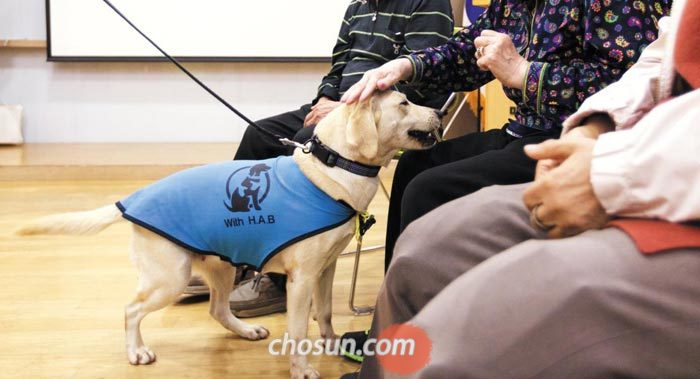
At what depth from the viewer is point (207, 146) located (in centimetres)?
462

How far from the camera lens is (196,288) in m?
2.30

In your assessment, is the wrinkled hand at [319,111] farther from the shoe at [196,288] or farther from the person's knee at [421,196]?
the person's knee at [421,196]

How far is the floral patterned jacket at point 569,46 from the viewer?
1.31 meters

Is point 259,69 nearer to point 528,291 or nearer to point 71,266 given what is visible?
point 71,266

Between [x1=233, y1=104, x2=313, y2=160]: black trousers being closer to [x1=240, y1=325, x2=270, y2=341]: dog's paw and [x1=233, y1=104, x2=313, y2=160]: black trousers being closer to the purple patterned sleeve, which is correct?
[x1=240, y1=325, x2=270, y2=341]: dog's paw

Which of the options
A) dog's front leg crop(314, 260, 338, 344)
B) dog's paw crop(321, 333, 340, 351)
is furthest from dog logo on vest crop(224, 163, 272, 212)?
dog's paw crop(321, 333, 340, 351)

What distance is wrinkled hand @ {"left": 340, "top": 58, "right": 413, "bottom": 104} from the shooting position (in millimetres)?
1668

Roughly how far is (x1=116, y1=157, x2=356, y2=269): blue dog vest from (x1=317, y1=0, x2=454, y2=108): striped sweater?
0.63m

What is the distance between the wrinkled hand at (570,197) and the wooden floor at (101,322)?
1.07 metres

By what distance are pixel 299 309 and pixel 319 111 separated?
28.1 inches

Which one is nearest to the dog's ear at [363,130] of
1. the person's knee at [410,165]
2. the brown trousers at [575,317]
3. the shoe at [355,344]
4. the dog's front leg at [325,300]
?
the person's knee at [410,165]

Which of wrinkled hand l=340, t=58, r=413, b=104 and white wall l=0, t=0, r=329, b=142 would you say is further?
white wall l=0, t=0, r=329, b=142

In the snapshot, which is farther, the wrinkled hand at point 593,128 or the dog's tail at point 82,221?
the dog's tail at point 82,221

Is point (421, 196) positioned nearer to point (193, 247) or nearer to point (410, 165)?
point (410, 165)
